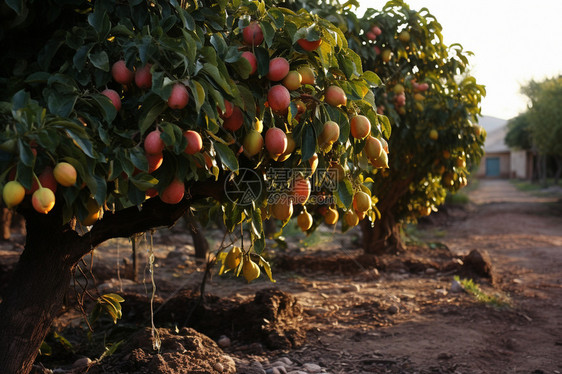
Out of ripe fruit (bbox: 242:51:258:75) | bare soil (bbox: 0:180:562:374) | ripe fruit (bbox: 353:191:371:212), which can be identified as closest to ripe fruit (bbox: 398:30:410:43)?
bare soil (bbox: 0:180:562:374)

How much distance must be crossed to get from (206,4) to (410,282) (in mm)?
4592

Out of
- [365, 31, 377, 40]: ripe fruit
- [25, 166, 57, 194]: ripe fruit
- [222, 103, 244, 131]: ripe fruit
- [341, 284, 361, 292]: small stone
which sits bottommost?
[341, 284, 361, 292]: small stone

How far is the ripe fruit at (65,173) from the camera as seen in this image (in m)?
1.67

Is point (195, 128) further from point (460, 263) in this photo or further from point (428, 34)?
point (460, 263)

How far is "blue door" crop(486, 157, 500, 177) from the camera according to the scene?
161ft

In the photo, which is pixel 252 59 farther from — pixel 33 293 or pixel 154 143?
pixel 33 293

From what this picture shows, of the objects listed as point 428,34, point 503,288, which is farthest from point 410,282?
point 428,34

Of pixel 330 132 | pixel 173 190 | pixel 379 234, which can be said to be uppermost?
pixel 330 132

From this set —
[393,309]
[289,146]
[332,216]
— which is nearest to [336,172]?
[289,146]

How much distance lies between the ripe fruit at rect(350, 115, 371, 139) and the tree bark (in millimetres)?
674

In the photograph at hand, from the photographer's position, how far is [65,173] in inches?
65.6

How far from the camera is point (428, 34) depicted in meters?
5.45

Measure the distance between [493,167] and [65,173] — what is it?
2040 inches

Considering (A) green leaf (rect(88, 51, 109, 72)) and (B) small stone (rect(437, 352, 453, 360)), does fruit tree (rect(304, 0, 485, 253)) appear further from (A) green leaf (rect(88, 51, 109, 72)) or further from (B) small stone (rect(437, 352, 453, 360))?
(A) green leaf (rect(88, 51, 109, 72))
